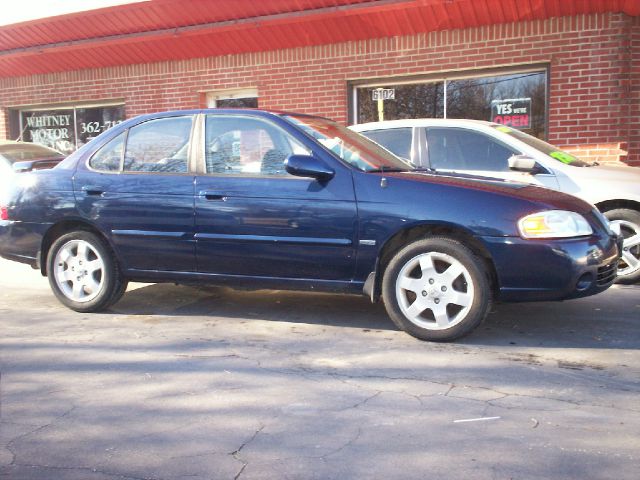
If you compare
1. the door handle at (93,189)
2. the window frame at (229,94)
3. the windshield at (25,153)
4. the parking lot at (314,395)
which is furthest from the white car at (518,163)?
the windshield at (25,153)

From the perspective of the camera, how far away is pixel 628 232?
6.79 meters

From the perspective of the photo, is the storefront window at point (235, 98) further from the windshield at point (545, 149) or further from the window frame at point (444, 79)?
the windshield at point (545, 149)

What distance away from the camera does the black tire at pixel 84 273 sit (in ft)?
19.2

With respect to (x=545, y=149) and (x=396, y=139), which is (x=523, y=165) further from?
(x=396, y=139)

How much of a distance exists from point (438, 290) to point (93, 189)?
2.87 meters

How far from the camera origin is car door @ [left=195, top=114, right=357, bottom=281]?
5145 mm

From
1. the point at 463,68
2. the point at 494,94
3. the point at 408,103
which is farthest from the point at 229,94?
the point at 494,94

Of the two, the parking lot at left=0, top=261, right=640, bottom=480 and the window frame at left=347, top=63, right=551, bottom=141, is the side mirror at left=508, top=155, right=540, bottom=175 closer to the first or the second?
the parking lot at left=0, top=261, right=640, bottom=480

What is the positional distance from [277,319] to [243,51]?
23.8 feet

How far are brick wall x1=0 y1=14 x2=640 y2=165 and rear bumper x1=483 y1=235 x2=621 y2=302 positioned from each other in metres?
5.11

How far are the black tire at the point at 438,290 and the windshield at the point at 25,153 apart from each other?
6763 mm

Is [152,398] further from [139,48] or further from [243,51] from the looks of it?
[139,48]

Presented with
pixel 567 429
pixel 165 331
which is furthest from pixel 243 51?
pixel 567 429

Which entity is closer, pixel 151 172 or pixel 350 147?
pixel 350 147
